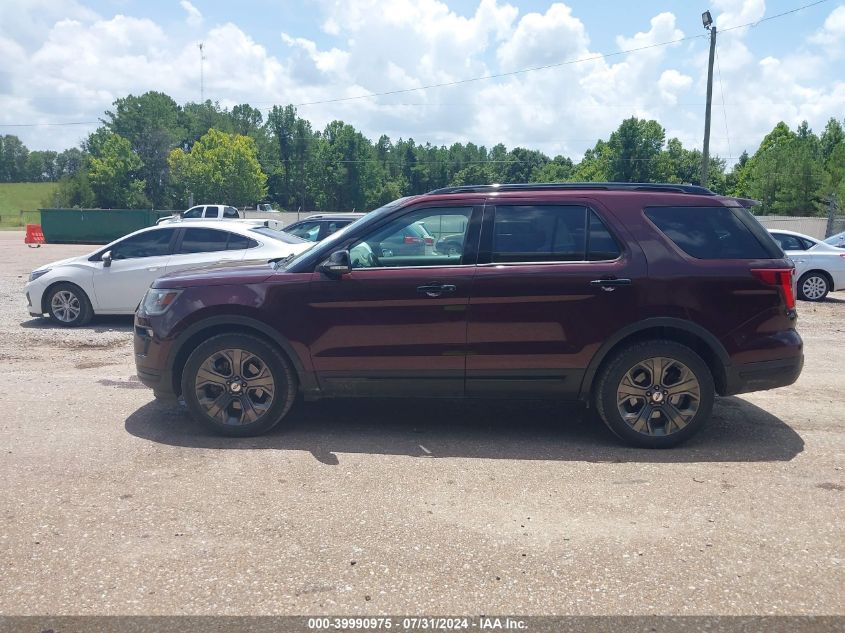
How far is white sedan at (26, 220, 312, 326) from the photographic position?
10.3 metres

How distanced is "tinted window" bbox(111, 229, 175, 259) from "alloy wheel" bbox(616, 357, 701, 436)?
7522 mm

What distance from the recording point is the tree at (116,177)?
7869cm

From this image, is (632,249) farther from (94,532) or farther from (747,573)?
(94,532)

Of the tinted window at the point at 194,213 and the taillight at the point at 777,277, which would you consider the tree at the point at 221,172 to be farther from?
the taillight at the point at 777,277

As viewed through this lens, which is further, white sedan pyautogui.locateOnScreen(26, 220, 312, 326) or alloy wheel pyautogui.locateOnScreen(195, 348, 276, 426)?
white sedan pyautogui.locateOnScreen(26, 220, 312, 326)


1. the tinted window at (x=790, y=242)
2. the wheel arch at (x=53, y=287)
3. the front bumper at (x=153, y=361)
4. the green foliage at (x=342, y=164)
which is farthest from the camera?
the green foliage at (x=342, y=164)

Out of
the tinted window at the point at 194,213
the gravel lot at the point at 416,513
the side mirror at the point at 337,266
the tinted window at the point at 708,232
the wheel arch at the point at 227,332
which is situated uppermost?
the tinted window at the point at 194,213

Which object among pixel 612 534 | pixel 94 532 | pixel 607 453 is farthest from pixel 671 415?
pixel 94 532

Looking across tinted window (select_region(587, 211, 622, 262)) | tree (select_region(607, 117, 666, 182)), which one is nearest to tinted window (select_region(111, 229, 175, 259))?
tinted window (select_region(587, 211, 622, 262))

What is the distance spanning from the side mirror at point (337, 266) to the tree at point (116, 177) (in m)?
82.2

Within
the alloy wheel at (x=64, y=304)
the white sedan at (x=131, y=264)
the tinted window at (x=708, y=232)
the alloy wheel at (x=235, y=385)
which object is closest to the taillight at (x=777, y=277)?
the tinted window at (x=708, y=232)

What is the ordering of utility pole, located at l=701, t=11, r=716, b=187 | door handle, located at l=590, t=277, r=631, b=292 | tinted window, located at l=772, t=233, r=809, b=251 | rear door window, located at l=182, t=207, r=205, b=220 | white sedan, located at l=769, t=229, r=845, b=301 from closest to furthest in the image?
door handle, located at l=590, t=277, r=631, b=292, white sedan, located at l=769, t=229, r=845, b=301, tinted window, located at l=772, t=233, r=809, b=251, utility pole, located at l=701, t=11, r=716, b=187, rear door window, located at l=182, t=207, r=205, b=220

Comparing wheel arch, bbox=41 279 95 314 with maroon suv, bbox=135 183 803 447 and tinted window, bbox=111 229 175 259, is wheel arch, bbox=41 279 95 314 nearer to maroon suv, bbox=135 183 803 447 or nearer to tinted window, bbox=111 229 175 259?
tinted window, bbox=111 229 175 259

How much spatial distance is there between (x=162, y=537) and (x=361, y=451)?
1.69 m
